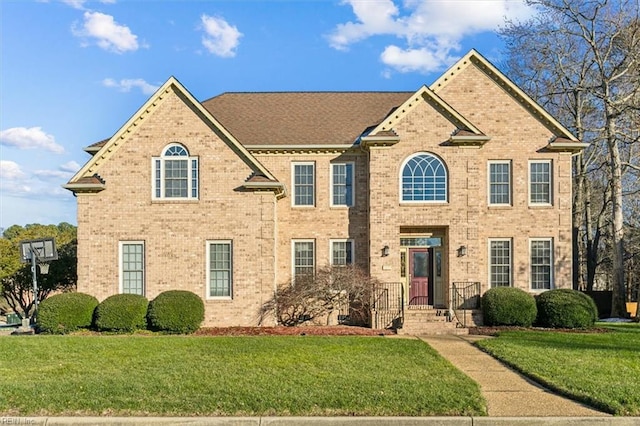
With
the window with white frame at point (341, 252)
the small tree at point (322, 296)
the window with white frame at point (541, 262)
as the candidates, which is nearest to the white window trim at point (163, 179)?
the small tree at point (322, 296)

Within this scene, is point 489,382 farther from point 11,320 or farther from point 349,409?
point 11,320

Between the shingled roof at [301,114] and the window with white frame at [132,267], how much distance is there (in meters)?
5.76

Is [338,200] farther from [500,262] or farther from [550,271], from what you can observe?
[550,271]

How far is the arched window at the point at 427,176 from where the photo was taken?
2152 centimetres

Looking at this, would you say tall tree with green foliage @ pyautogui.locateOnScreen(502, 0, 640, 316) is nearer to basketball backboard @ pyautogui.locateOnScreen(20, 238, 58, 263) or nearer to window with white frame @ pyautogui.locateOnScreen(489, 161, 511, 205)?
window with white frame @ pyautogui.locateOnScreen(489, 161, 511, 205)

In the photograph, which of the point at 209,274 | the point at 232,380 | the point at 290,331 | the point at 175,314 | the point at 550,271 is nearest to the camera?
the point at 232,380

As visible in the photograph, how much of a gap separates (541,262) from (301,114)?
11168 millimetres

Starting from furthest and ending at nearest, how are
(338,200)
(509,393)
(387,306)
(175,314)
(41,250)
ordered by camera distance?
1. (338,200)
2. (41,250)
3. (387,306)
4. (175,314)
5. (509,393)

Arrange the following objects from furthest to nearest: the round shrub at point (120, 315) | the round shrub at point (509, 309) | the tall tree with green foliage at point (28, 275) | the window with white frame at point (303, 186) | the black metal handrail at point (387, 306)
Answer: the tall tree with green foliage at point (28, 275), the window with white frame at point (303, 186), the black metal handrail at point (387, 306), the round shrub at point (509, 309), the round shrub at point (120, 315)

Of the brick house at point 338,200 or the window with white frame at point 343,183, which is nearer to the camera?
the brick house at point 338,200

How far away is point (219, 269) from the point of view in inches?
816

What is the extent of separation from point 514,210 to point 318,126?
8.25m

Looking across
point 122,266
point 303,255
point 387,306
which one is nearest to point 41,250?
point 122,266

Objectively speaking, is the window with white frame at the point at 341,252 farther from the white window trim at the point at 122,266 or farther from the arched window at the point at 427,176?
the white window trim at the point at 122,266
